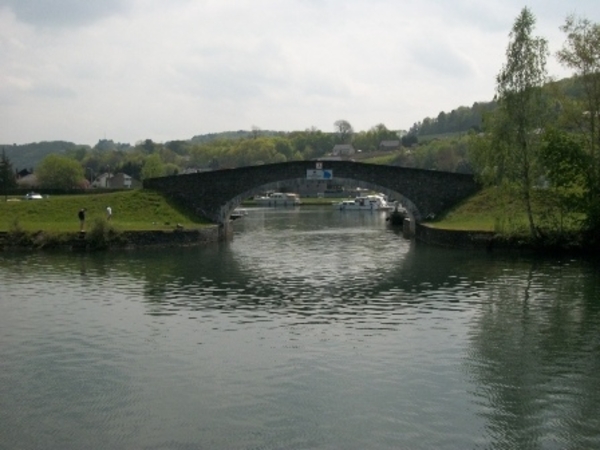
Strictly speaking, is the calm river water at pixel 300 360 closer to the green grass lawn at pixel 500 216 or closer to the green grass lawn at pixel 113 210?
the green grass lawn at pixel 500 216

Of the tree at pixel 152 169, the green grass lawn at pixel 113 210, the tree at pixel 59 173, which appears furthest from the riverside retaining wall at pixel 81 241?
the tree at pixel 152 169

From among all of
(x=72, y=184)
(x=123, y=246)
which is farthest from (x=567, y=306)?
(x=72, y=184)

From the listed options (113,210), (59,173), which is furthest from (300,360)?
(59,173)

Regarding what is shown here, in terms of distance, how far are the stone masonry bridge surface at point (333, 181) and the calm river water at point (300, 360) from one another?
73.2 feet

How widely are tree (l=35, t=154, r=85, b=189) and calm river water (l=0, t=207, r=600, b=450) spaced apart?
291 ft

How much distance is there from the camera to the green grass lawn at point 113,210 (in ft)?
167

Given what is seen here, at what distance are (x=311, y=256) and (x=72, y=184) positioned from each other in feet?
280

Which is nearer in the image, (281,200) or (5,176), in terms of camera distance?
(5,176)

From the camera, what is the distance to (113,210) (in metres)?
54.3

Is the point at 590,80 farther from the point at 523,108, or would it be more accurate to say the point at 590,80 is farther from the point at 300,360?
the point at 300,360

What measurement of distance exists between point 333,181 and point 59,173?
246 ft

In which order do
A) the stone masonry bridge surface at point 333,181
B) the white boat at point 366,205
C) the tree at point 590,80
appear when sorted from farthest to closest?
the white boat at point 366,205 → the stone masonry bridge surface at point 333,181 → the tree at point 590,80

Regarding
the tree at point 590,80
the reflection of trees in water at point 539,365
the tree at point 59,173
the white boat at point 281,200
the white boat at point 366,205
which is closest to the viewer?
the reflection of trees in water at point 539,365

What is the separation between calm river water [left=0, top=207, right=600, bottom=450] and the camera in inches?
516
